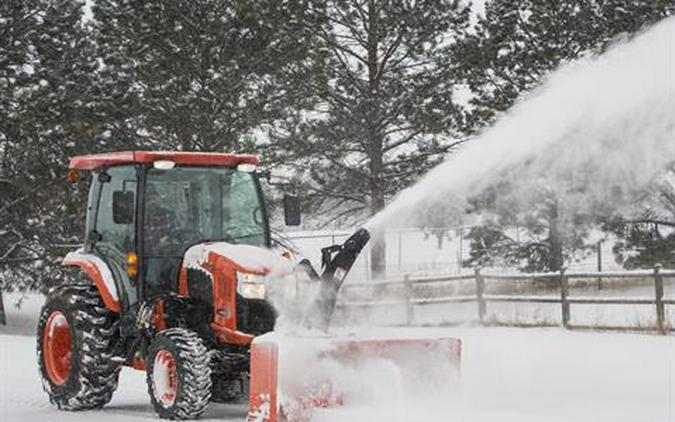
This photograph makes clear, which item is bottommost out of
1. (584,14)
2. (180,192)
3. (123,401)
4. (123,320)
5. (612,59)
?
(123,401)

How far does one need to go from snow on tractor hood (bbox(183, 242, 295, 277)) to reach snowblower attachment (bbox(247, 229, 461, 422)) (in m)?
0.43

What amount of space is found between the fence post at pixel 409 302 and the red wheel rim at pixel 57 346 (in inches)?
478

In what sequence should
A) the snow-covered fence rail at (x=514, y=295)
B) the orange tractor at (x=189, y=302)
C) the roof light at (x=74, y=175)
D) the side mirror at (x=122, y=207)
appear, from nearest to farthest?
the orange tractor at (x=189, y=302) → the side mirror at (x=122, y=207) → the roof light at (x=74, y=175) → the snow-covered fence rail at (x=514, y=295)

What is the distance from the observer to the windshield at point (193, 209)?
9836 millimetres

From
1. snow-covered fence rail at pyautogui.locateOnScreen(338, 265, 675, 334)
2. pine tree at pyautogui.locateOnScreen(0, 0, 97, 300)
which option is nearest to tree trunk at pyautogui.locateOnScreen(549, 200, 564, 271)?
snow-covered fence rail at pyautogui.locateOnScreen(338, 265, 675, 334)

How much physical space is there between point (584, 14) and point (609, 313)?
9.10 m

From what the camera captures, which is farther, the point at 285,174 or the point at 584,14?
the point at 285,174

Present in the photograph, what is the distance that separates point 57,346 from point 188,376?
258 centimetres

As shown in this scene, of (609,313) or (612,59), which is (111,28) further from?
(612,59)

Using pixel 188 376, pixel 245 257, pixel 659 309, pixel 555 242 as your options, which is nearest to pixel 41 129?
pixel 555 242

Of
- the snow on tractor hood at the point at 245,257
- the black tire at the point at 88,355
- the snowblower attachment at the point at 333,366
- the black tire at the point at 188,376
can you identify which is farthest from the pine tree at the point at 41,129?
the snowblower attachment at the point at 333,366

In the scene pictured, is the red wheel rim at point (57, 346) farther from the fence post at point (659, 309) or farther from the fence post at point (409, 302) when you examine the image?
the fence post at point (409, 302)

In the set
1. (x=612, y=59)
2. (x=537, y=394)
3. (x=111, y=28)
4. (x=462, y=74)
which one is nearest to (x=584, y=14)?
(x=462, y=74)

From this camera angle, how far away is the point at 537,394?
32.6 ft
